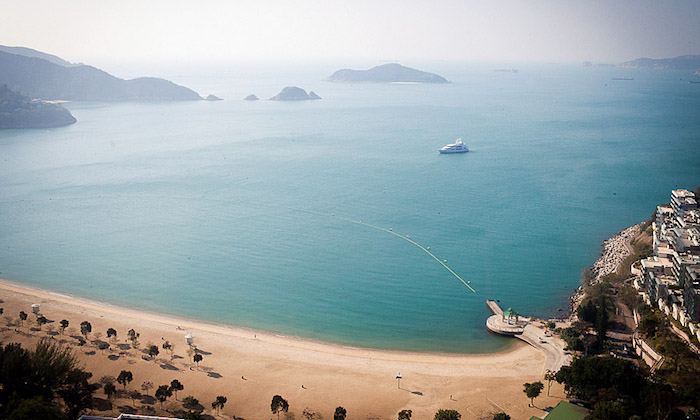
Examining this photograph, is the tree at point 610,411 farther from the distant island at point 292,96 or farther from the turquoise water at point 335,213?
the distant island at point 292,96

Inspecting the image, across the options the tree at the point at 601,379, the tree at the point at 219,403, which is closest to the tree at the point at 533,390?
the tree at the point at 601,379

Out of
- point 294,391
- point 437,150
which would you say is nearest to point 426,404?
point 294,391

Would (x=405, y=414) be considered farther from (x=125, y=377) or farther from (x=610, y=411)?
(x=125, y=377)

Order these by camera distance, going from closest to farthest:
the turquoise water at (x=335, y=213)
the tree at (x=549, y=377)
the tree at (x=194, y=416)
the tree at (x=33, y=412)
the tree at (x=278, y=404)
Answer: the tree at (x=33, y=412) < the tree at (x=194, y=416) < the tree at (x=278, y=404) < the tree at (x=549, y=377) < the turquoise water at (x=335, y=213)

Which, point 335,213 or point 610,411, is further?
point 335,213

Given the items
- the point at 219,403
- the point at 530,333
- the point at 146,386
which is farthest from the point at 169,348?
the point at 530,333
